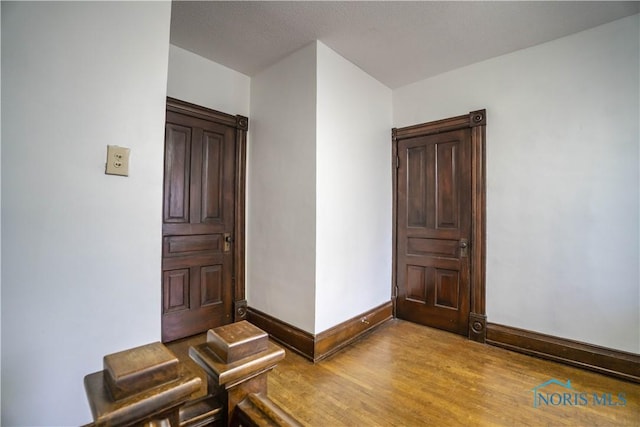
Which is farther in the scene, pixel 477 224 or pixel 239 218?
pixel 239 218

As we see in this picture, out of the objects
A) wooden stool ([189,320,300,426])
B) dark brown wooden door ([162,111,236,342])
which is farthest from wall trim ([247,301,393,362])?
wooden stool ([189,320,300,426])

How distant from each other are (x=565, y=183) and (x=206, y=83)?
317cm

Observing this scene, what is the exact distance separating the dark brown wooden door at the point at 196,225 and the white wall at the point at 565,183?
238cm

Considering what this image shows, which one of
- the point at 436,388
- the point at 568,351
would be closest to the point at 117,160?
the point at 436,388

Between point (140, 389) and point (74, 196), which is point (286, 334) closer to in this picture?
point (74, 196)

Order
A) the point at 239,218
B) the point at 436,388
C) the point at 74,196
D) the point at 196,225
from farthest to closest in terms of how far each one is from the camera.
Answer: the point at 239,218 < the point at 196,225 < the point at 436,388 < the point at 74,196

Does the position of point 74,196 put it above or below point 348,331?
above

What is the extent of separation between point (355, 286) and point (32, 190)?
231 cm

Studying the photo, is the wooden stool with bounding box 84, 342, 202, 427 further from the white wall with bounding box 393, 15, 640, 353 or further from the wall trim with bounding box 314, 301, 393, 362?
the white wall with bounding box 393, 15, 640, 353

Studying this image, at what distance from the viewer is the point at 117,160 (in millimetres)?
1369

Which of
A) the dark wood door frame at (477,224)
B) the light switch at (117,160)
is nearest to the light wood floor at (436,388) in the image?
the dark wood door frame at (477,224)

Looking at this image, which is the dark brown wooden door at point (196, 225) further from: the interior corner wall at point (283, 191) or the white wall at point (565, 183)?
the white wall at point (565, 183)

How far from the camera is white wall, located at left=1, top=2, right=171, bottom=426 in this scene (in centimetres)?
116

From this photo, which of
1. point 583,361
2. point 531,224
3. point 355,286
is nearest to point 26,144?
point 355,286
